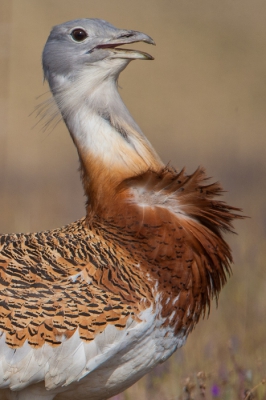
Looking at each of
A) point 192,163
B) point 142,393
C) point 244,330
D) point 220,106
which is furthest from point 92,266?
point 220,106

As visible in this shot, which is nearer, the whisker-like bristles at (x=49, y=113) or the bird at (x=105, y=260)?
the bird at (x=105, y=260)

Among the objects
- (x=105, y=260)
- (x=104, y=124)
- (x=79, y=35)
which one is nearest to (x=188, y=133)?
(x=79, y=35)

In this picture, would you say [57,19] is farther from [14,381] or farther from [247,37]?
[14,381]

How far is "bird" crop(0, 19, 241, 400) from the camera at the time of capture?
3.17 m

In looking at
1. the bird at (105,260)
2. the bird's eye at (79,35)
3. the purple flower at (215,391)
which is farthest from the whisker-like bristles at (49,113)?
the purple flower at (215,391)

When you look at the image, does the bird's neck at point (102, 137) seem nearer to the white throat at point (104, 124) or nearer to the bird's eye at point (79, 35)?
the white throat at point (104, 124)

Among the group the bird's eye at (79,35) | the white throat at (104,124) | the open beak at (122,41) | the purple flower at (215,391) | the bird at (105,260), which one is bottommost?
the purple flower at (215,391)

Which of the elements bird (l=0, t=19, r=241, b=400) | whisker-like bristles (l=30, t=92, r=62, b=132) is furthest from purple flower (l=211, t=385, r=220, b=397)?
whisker-like bristles (l=30, t=92, r=62, b=132)

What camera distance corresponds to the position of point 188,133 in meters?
11.8

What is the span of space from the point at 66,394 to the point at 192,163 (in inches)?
244

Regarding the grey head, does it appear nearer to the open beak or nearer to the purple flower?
the open beak

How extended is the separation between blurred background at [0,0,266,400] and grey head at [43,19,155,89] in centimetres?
20

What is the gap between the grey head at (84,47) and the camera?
3711 mm

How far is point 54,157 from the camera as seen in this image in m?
10.6
